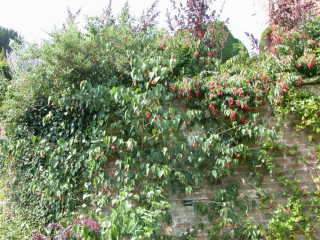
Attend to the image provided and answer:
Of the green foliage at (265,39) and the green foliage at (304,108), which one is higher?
the green foliage at (265,39)

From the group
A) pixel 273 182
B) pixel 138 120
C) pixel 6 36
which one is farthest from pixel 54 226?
pixel 6 36

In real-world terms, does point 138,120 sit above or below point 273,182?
above

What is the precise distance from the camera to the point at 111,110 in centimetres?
438

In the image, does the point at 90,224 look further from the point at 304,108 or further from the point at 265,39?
the point at 265,39

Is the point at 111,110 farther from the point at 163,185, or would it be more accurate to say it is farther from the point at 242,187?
the point at 242,187

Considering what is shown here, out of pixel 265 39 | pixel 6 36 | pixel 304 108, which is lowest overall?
pixel 304 108

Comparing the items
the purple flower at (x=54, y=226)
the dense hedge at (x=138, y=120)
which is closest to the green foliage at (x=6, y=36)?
the dense hedge at (x=138, y=120)

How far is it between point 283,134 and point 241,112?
1.85 ft

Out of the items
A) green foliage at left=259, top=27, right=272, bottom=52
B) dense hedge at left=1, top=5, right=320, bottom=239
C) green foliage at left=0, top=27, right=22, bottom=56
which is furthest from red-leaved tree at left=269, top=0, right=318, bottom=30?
green foliage at left=0, top=27, right=22, bottom=56

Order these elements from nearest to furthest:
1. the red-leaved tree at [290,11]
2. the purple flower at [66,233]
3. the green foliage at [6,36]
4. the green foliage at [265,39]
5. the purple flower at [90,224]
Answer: the purple flower at [90,224]
the purple flower at [66,233]
the red-leaved tree at [290,11]
the green foliage at [265,39]
the green foliage at [6,36]

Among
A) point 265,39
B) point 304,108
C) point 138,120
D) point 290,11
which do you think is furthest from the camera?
point 265,39

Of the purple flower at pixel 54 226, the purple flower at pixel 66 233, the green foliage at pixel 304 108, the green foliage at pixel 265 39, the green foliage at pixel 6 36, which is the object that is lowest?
the purple flower at pixel 66 233

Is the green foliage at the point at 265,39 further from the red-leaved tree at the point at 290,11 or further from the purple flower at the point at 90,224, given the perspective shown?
the purple flower at the point at 90,224

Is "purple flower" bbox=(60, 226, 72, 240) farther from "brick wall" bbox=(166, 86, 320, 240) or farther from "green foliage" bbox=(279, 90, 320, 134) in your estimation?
"green foliage" bbox=(279, 90, 320, 134)
